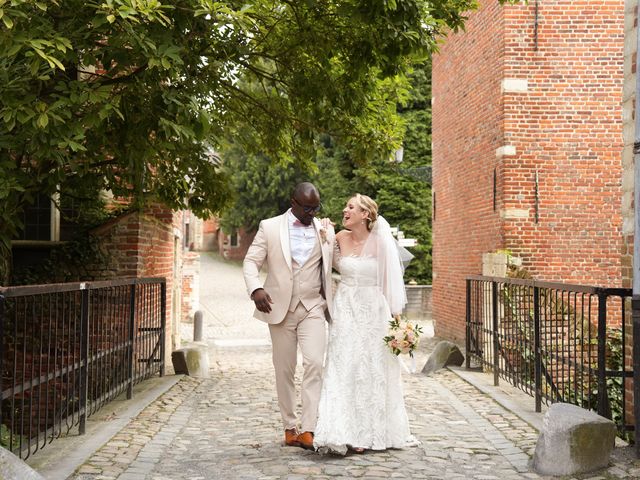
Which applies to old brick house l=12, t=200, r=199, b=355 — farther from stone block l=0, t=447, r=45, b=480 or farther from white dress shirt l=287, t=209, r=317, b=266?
stone block l=0, t=447, r=45, b=480

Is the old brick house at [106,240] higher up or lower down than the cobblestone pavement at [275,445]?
higher up

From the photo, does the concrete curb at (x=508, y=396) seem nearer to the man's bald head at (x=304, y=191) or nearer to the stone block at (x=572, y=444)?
the stone block at (x=572, y=444)

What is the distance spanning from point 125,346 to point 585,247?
27.3ft

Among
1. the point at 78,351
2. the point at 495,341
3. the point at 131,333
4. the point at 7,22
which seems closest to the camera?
the point at 7,22

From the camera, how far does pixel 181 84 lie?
6.85 meters

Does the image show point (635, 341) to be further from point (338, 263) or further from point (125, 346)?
point (125, 346)

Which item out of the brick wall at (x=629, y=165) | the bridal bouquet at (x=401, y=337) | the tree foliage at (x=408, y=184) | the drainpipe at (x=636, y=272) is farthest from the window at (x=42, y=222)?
the tree foliage at (x=408, y=184)

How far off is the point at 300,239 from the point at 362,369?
1096 millimetres

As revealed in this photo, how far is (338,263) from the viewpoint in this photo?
6.37m

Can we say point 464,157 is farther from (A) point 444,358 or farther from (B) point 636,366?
(B) point 636,366

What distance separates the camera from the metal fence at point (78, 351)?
17.6 feet

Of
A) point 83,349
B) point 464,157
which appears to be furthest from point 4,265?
point 464,157

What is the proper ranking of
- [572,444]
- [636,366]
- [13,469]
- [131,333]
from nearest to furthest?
[13,469] < [572,444] < [636,366] < [131,333]

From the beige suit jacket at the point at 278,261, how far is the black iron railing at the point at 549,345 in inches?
78.0
